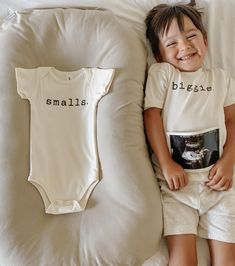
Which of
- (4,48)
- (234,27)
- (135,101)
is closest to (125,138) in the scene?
(135,101)

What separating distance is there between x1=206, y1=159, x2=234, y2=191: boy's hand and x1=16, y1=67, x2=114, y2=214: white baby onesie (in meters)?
0.32

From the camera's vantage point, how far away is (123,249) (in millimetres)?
1159

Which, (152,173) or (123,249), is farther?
(152,173)

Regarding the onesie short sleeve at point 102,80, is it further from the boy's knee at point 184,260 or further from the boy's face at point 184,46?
the boy's knee at point 184,260

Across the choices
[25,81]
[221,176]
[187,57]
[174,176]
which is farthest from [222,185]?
[25,81]

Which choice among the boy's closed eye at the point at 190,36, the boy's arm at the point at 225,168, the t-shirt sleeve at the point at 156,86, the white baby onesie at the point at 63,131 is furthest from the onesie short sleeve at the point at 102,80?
the boy's arm at the point at 225,168

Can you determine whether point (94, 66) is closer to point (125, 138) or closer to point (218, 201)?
point (125, 138)

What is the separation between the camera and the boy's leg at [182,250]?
1.23m

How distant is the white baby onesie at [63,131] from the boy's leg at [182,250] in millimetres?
269

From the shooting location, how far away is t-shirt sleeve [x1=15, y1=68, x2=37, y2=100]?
4.23ft

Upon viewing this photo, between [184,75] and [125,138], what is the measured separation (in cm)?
28

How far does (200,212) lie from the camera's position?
1.27 m

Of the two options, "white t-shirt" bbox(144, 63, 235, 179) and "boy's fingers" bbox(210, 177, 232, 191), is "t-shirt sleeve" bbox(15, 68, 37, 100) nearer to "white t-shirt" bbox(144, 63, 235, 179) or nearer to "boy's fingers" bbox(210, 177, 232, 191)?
"white t-shirt" bbox(144, 63, 235, 179)

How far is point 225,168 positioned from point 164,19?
1.57 feet
